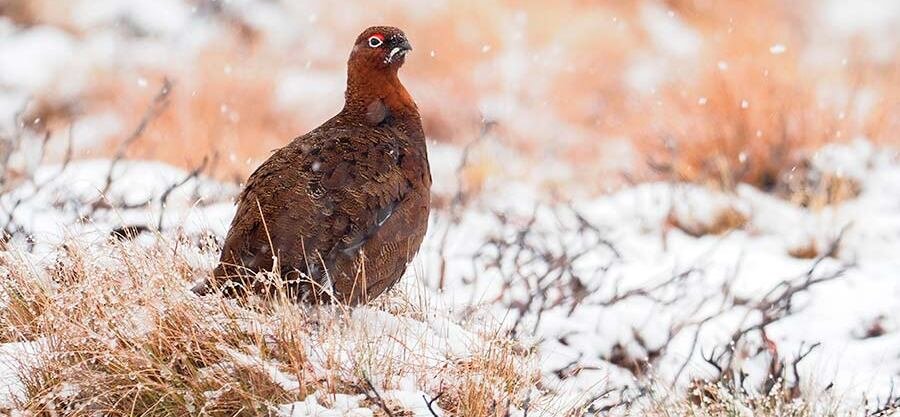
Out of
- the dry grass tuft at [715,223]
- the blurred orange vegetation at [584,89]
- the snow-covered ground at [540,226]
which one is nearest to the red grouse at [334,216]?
the snow-covered ground at [540,226]

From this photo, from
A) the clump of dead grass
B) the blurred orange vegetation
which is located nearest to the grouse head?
the clump of dead grass

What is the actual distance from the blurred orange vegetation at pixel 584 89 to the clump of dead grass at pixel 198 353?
11.6ft

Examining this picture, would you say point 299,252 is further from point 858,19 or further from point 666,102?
point 858,19

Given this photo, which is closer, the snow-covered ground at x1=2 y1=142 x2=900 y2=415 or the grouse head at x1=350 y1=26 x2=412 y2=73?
the grouse head at x1=350 y1=26 x2=412 y2=73

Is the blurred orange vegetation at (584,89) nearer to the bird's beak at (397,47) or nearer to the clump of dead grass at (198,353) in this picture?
the bird's beak at (397,47)

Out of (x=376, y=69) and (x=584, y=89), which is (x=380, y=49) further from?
(x=584, y=89)

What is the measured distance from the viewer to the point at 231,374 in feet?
9.23

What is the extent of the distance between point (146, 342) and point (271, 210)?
50 centimetres

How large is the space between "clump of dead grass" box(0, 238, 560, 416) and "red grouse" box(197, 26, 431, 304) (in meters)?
0.08

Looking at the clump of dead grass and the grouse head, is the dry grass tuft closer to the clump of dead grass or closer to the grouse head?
the grouse head

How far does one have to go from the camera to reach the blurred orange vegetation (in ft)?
25.0

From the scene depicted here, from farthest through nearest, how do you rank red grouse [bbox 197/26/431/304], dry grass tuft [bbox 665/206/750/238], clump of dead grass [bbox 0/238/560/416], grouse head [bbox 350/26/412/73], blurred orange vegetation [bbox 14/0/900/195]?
1. blurred orange vegetation [bbox 14/0/900/195]
2. dry grass tuft [bbox 665/206/750/238]
3. grouse head [bbox 350/26/412/73]
4. red grouse [bbox 197/26/431/304]
5. clump of dead grass [bbox 0/238/560/416]

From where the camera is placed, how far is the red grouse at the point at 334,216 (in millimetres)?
3080

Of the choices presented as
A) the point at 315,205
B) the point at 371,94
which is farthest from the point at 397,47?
the point at 315,205
